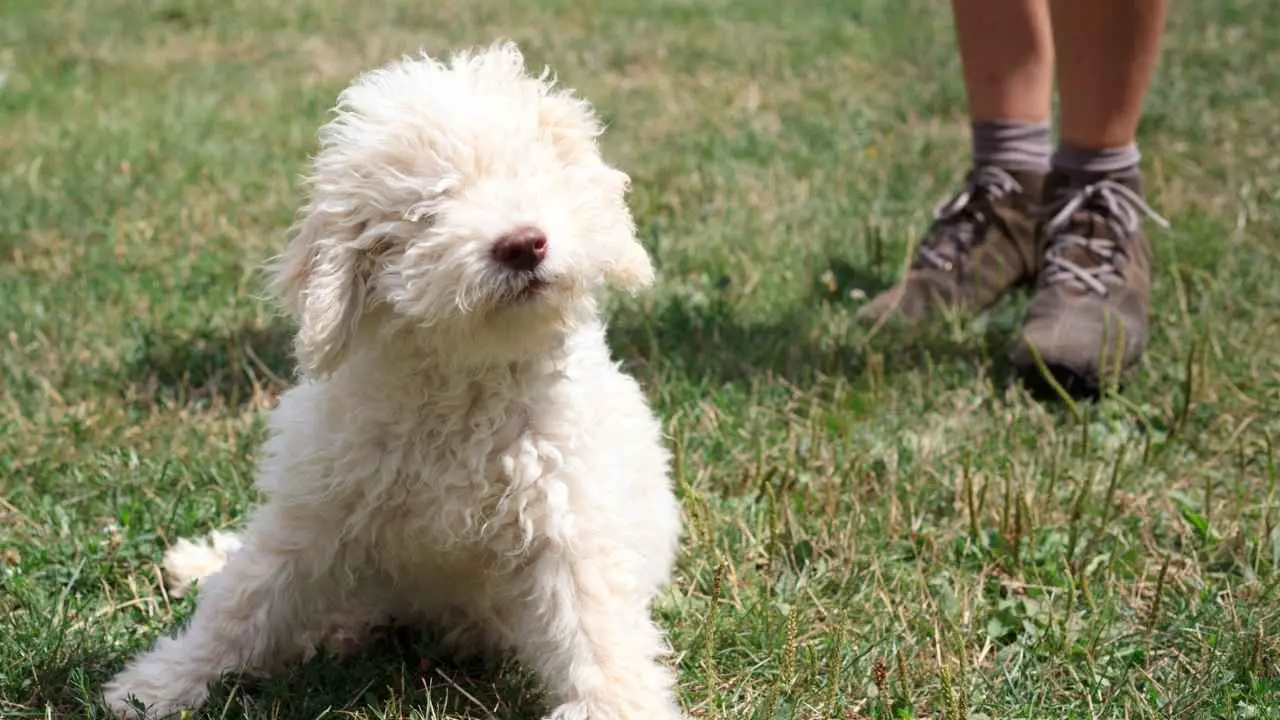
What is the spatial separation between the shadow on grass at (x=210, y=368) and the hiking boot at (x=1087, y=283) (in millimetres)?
2157

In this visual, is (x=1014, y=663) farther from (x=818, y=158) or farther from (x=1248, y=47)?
(x=1248, y=47)

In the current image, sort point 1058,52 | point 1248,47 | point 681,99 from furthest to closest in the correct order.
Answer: point 1248,47
point 681,99
point 1058,52

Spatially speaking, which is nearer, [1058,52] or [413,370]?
[413,370]

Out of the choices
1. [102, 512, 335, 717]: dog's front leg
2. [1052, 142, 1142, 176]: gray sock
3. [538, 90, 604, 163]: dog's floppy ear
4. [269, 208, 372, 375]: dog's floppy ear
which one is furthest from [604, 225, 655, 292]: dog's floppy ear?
[1052, 142, 1142, 176]: gray sock

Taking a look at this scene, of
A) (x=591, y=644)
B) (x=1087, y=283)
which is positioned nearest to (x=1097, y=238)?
(x=1087, y=283)

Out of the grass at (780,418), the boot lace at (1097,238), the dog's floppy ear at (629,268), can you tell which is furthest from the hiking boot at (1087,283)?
the dog's floppy ear at (629,268)

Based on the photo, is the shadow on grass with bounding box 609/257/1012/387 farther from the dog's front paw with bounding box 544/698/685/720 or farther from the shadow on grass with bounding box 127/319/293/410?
the dog's front paw with bounding box 544/698/685/720

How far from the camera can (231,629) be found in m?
2.42

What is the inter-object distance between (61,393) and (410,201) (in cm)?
191

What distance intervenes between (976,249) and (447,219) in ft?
8.64

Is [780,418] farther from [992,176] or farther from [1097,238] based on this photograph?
[992,176]

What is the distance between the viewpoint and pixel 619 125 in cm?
630

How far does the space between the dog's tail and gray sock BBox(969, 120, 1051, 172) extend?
2.84 meters

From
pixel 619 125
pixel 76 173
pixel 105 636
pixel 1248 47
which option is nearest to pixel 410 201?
pixel 105 636
